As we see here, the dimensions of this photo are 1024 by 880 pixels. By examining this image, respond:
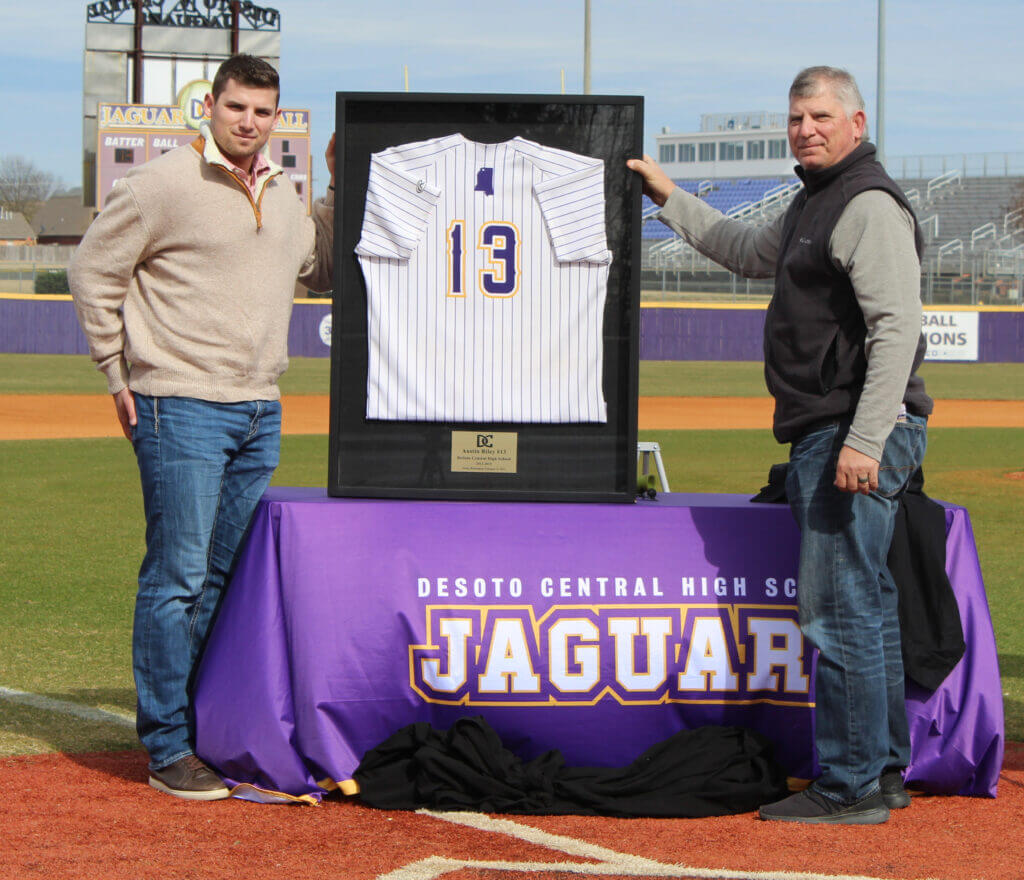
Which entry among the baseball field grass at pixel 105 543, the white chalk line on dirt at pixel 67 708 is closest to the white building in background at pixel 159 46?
the baseball field grass at pixel 105 543

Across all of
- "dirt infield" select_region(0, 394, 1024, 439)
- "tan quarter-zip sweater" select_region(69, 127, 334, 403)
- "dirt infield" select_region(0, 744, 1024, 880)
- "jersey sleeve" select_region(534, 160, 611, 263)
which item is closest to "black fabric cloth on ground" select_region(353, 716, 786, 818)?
"dirt infield" select_region(0, 744, 1024, 880)

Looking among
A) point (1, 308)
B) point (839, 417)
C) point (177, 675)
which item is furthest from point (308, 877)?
point (1, 308)

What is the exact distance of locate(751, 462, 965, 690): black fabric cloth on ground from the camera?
398 centimetres

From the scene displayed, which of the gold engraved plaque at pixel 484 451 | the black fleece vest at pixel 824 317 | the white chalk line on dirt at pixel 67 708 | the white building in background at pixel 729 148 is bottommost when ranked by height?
the white chalk line on dirt at pixel 67 708

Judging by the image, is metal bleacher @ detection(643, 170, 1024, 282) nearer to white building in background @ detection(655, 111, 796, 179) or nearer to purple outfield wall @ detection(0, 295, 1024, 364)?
purple outfield wall @ detection(0, 295, 1024, 364)

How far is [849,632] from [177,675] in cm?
196

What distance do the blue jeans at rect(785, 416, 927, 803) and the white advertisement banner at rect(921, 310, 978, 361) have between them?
103ft

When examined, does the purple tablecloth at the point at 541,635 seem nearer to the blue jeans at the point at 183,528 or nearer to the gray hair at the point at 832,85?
the blue jeans at the point at 183,528

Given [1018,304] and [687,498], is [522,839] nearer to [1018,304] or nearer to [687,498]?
[687,498]

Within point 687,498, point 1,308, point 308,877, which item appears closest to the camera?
point 308,877

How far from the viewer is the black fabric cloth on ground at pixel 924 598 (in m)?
3.98

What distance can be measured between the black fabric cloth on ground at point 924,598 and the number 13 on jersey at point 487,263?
133 centimetres

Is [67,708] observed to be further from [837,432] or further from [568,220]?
[837,432]

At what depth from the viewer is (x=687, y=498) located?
452cm
